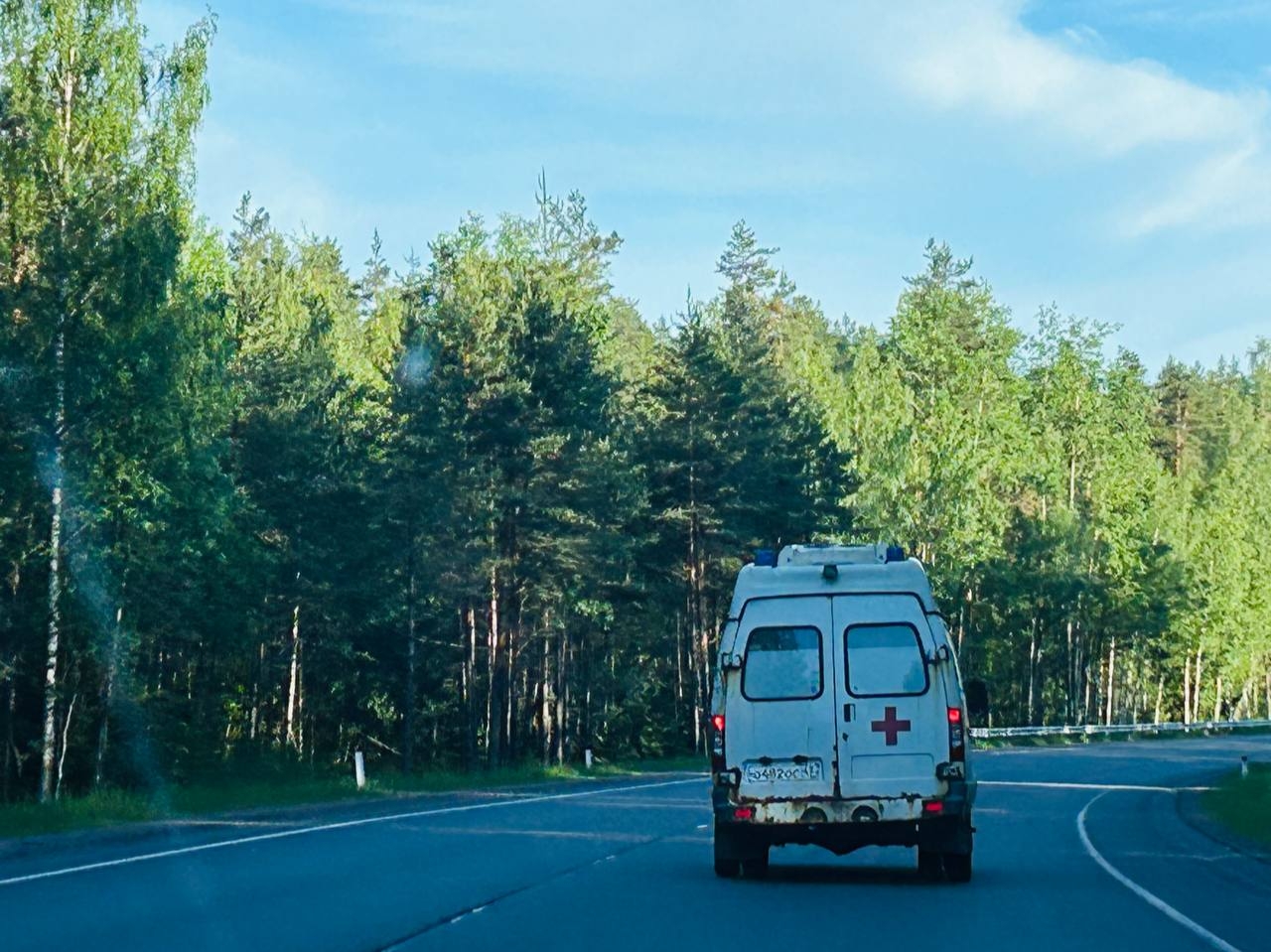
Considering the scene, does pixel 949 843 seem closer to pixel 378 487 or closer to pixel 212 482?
pixel 212 482

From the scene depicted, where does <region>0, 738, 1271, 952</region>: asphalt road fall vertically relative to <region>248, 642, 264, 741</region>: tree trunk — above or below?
below

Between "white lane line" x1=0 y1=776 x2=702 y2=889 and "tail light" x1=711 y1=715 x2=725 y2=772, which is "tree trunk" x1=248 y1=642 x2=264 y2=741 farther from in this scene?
"tail light" x1=711 y1=715 x2=725 y2=772

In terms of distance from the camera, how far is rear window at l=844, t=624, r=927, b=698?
15.9 m

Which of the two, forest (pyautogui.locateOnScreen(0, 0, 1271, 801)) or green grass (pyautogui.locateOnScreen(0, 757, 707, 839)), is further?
forest (pyautogui.locateOnScreen(0, 0, 1271, 801))

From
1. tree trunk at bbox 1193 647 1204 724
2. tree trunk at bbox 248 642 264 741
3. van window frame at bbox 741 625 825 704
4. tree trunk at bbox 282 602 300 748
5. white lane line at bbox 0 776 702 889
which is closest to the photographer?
van window frame at bbox 741 625 825 704

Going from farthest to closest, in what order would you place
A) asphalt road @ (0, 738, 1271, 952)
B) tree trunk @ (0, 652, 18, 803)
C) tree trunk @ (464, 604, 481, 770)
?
1. tree trunk @ (464, 604, 481, 770)
2. tree trunk @ (0, 652, 18, 803)
3. asphalt road @ (0, 738, 1271, 952)

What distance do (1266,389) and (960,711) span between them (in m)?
142

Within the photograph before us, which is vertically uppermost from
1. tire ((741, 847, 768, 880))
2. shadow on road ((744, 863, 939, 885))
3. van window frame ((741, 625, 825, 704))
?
van window frame ((741, 625, 825, 704))

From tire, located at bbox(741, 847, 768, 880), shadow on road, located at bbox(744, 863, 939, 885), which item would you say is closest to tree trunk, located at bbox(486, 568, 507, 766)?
shadow on road, located at bbox(744, 863, 939, 885)

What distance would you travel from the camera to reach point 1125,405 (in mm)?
103938

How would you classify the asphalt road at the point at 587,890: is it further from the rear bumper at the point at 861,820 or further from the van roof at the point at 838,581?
the van roof at the point at 838,581

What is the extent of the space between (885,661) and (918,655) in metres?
0.29

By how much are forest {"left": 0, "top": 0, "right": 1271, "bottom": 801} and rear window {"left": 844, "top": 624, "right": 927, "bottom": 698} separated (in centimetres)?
2251

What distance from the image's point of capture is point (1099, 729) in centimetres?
8444
